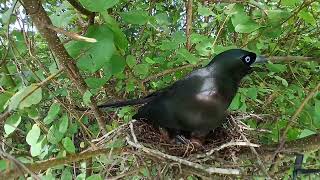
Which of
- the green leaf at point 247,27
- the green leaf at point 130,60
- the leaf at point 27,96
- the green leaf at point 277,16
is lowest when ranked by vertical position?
the green leaf at point 130,60

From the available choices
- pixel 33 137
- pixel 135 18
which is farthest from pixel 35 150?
pixel 135 18

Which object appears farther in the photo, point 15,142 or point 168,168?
point 15,142

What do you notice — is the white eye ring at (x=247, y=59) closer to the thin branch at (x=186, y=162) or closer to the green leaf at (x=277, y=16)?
the green leaf at (x=277, y=16)

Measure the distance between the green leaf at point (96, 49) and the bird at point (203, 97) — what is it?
543 mm

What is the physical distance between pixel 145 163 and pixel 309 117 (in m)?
0.62

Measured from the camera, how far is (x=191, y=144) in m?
1.73

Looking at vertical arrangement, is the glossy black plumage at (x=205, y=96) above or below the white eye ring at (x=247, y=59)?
below

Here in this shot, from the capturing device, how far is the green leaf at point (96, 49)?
121 centimetres

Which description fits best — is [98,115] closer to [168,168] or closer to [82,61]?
[168,168]

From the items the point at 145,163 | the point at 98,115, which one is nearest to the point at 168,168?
the point at 145,163

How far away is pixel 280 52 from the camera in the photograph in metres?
2.43

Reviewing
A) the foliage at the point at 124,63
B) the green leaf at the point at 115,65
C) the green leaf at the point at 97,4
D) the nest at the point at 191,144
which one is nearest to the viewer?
the green leaf at the point at 97,4

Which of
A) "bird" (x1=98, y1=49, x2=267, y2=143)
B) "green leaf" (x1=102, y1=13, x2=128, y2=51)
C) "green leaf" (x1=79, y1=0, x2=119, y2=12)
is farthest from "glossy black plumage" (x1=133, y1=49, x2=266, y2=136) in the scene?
"green leaf" (x1=79, y1=0, x2=119, y2=12)

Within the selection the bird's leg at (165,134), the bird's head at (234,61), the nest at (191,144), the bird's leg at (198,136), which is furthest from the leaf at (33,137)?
the bird's head at (234,61)
